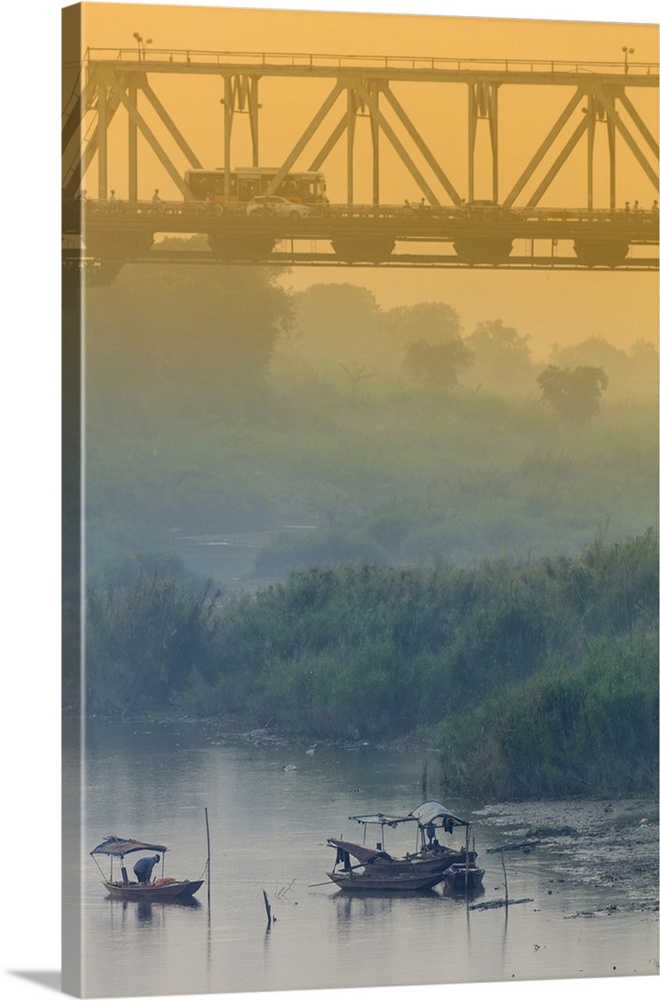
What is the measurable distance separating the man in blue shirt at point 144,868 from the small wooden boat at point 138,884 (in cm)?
3

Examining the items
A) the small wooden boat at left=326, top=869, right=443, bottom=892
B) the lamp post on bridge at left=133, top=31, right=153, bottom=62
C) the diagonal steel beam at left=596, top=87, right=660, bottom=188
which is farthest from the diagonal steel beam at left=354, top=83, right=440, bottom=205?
the small wooden boat at left=326, top=869, right=443, bottom=892

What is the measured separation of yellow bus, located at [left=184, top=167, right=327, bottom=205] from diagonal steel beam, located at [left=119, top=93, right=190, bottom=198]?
0.13ft

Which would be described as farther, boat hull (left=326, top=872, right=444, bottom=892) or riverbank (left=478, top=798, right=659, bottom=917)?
riverbank (left=478, top=798, right=659, bottom=917)

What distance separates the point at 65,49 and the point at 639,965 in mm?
5490

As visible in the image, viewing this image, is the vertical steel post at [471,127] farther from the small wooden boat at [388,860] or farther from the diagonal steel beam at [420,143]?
the small wooden boat at [388,860]

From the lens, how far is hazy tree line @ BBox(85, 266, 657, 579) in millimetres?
10867

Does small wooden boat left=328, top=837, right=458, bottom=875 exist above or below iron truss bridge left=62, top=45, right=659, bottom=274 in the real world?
below

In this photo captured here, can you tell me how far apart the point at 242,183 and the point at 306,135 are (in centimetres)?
43

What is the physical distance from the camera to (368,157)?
11391 millimetres

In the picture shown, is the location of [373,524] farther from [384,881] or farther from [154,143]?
[154,143]

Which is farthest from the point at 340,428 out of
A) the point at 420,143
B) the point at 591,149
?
the point at 591,149

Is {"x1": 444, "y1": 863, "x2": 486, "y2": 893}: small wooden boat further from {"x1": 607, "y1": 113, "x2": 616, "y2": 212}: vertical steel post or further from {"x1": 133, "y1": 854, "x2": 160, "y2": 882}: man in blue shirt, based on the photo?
{"x1": 607, "y1": 113, "x2": 616, "y2": 212}: vertical steel post

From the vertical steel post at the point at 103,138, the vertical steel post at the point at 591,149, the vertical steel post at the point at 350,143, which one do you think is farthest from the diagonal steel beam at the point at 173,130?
the vertical steel post at the point at 591,149

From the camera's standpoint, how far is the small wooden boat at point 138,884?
1067 cm
